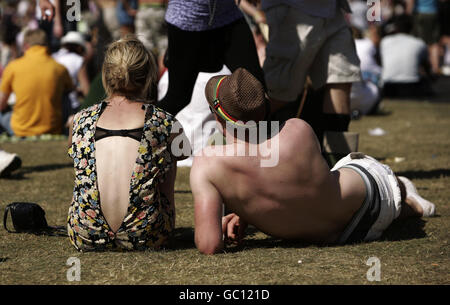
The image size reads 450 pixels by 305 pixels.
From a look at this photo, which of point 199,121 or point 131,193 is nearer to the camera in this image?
point 131,193

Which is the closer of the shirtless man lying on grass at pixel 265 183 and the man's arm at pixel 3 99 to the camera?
the shirtless man lying on grass at pixel 265 183

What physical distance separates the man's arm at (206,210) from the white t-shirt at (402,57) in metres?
9.30

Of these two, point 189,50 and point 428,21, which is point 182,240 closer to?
point 189,50

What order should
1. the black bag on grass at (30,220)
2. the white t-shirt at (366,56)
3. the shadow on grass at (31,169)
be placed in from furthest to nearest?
the white t-shirt at (366,56)
the shadow on grass at (31,169)
the black bag on grass at (30,220)

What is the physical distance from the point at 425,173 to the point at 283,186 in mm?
2473

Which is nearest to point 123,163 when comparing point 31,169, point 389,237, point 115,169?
point 115,169

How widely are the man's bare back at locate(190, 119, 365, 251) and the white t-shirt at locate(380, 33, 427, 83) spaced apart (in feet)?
29.6

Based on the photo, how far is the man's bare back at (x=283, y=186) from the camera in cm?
312

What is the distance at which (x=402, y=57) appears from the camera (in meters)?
11.9

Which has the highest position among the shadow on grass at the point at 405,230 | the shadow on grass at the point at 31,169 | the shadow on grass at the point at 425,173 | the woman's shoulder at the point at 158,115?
the woman's shoulder at the point at 158,115

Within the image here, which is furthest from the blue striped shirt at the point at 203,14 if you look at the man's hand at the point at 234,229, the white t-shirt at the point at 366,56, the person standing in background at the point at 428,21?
the person standing in background at the point at 428,21

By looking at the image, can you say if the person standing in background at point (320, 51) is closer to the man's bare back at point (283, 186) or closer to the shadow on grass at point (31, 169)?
the man's bare back at point (283, 186)

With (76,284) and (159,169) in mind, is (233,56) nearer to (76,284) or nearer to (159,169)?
(159,169)

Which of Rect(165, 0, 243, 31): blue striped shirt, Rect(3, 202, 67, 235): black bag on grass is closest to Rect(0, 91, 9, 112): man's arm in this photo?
Rect(165, 0, 243, 31): blue striped shirt
